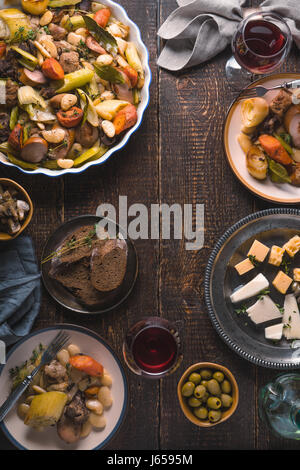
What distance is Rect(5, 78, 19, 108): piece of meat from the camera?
1433mm

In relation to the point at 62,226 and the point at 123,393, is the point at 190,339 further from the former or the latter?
the point at 62,226

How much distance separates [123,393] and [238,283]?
0.54 m

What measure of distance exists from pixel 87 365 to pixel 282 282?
0.71 meters

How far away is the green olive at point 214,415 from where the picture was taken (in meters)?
1.49

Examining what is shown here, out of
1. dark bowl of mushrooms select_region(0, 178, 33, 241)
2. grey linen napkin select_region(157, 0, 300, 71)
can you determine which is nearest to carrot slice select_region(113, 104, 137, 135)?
grey linen napkin select_region(157, 0, 300, 71)

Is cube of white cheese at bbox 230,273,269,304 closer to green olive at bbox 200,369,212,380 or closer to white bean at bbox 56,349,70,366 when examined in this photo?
green olive at bbox 200,369,212,380

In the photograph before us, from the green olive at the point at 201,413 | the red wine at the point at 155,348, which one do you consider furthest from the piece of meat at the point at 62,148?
the green olive at the point at 201,413

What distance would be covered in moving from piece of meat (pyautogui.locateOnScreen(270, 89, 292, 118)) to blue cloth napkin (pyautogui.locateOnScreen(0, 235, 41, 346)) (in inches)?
36.9

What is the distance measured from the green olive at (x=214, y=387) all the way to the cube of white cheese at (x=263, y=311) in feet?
0.81

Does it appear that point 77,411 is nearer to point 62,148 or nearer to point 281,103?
point 62,148

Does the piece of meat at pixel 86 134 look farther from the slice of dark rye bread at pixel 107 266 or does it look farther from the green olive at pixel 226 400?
the green olive at pixel 226 400

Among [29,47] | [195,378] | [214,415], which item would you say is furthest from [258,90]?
[214,415]

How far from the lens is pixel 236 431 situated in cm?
160

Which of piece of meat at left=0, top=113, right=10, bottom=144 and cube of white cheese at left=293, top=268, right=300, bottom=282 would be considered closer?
piece of meat at left=0, top=113, right=10, bottom=144
